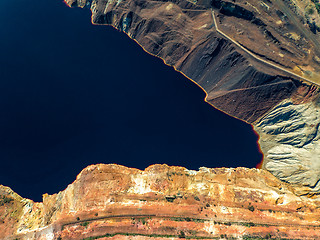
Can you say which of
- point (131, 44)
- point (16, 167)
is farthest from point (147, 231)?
point (131, 44)

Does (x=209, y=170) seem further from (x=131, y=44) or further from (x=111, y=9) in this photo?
(x=111, y=9)

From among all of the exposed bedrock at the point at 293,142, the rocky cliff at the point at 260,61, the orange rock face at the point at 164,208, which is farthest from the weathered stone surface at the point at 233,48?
the orange rock face at the point at 164,208

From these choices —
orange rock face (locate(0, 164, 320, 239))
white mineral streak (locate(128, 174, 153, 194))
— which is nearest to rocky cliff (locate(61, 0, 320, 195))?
orange rock face (locate(0, 164, 320, 239))

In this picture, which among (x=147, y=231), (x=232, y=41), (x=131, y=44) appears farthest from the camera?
(x=131, y=44)

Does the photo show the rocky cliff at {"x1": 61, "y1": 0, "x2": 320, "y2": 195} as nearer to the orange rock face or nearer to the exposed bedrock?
the exposed bedrock

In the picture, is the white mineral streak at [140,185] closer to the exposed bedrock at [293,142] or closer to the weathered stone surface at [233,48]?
the weathered stone surface at [233,48]

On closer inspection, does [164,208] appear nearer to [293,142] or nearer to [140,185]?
[140,185]
